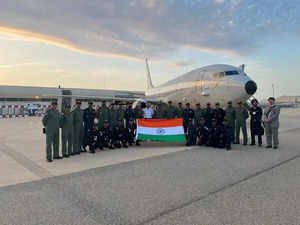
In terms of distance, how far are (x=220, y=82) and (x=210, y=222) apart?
1297cm

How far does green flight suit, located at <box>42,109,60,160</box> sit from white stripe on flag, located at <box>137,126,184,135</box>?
3.40 m

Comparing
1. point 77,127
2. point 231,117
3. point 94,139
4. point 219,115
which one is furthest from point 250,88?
point 77,127

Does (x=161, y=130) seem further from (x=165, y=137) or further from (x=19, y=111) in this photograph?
(x=19, y=111)

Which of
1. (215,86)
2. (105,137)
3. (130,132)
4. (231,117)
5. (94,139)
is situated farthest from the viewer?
(215,86)

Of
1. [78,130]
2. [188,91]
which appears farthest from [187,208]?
[188,91]

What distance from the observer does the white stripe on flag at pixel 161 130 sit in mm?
9547

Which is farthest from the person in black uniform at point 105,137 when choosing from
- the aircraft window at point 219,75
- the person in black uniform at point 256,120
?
the aircraft window at point 219,75

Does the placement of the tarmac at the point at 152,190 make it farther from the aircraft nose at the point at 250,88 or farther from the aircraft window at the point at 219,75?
the aircraft window at the point at 219,75

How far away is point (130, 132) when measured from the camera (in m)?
9.65

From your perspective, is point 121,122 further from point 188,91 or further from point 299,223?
point 188,91

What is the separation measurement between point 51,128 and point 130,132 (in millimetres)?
3439

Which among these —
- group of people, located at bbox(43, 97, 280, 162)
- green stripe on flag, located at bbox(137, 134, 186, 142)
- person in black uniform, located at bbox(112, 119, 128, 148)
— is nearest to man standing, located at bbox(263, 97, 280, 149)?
group of people, located at bbox(43, 97, 280, 162)

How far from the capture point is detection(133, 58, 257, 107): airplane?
545 inches

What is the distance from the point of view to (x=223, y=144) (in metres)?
8.78
